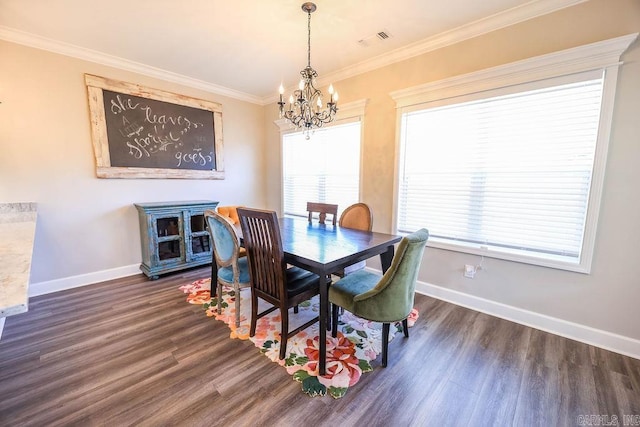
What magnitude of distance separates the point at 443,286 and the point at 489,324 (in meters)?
0.55

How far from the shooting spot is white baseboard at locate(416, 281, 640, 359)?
1959mm

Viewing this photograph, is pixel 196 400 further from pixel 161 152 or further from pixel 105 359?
pixel 161 152

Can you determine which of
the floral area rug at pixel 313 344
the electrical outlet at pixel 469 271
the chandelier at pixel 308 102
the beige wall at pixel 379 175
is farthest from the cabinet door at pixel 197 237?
the electrical outlet at pixel 469 271

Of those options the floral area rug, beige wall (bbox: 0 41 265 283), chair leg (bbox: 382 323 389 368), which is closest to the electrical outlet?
the floral area rug

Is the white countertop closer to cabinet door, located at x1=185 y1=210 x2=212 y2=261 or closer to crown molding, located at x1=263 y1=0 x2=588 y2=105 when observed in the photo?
cabinet door, located at x1=185 y1=210 x2=212 y2=261

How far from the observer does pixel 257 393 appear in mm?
1608

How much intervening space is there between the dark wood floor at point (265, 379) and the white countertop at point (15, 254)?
0.89 meters

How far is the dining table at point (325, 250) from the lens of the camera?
170 centimetres

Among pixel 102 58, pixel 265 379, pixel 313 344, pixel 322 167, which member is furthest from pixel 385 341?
pixel 102 58

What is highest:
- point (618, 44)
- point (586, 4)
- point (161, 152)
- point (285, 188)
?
point (586, 4)

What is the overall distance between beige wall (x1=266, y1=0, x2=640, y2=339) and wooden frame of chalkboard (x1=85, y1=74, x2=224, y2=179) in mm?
2774

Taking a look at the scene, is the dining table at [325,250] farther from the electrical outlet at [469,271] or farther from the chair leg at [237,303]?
the electrical outlet at [469,271]

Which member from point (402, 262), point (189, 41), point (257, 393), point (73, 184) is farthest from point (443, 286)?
point (73, 184)

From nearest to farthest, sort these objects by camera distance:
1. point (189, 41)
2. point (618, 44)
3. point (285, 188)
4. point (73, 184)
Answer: point (618, 44) < point (189, 41) < point (73, 184) < point (285, 188)
